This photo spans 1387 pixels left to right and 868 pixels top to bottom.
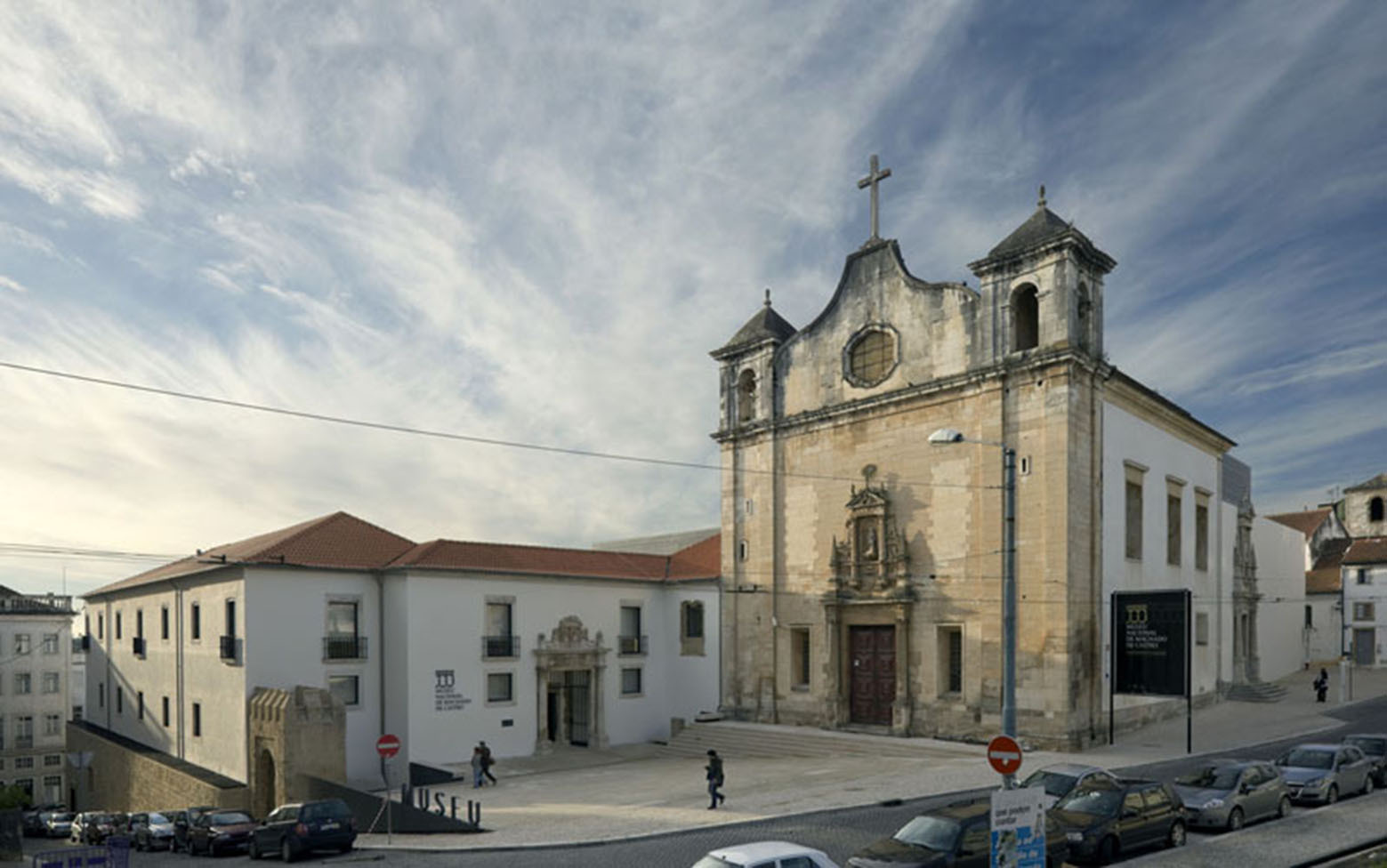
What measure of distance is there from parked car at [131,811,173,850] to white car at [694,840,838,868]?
73.4 feet

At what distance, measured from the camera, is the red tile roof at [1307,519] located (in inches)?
2704

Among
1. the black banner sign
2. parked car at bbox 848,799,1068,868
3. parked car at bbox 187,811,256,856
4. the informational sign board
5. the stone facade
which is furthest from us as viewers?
the stone facade

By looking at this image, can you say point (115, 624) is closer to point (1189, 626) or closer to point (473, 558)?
point (473, 558)

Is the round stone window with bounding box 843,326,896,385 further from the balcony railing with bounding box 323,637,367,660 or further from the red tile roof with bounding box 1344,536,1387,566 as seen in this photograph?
the red tile roof with bounding box 1344,536,1387,566

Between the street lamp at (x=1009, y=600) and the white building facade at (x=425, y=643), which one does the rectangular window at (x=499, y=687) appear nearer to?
the white building facade at (x=425, y=643)

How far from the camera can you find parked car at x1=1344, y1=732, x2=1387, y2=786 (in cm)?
2292

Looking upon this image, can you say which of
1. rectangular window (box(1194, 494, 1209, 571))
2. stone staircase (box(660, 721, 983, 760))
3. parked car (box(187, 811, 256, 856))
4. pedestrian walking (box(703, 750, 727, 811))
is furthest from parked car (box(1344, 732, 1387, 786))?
parked car (box(187, 811, 256, 856))

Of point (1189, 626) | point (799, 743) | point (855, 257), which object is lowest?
point (799, 743)

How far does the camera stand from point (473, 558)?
37.2 m

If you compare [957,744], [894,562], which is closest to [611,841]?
[957,744]

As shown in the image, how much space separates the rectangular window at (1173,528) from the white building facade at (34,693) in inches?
2935

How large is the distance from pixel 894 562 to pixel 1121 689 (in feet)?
27.5

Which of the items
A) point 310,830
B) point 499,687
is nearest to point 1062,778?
point 310,830

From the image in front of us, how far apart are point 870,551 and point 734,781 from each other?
1060 cm
